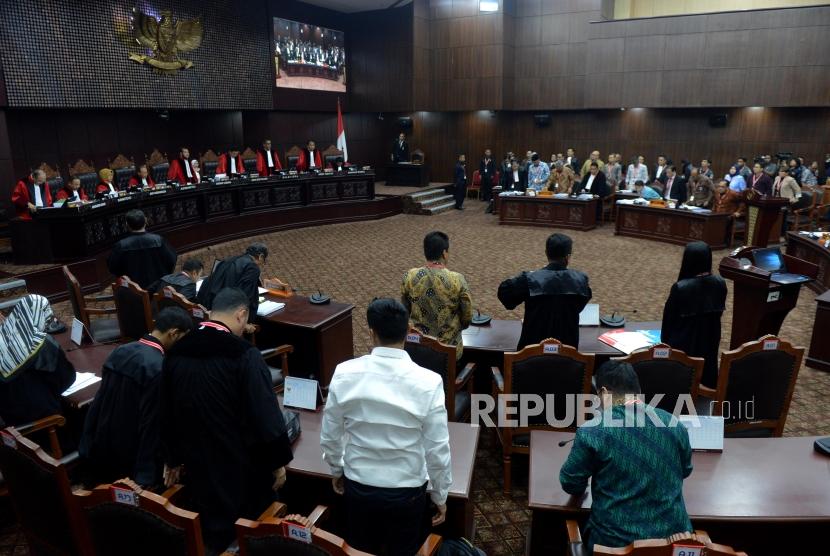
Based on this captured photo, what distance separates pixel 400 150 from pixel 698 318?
13336 millimetres

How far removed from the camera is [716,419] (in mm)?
2541

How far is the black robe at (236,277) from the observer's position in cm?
408

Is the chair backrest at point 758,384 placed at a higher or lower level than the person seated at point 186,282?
lower

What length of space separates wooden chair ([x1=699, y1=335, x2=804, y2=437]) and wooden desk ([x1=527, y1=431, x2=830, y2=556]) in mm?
483

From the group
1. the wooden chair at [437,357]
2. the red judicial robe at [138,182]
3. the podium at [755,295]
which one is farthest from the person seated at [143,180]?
the podium at [755,295]

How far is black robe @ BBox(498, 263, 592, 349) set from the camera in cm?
352

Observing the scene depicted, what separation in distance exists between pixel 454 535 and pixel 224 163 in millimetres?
10955

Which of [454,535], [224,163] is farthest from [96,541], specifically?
[224,163]

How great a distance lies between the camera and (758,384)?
3.13 metres

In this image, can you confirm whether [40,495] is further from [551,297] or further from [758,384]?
[758,384]

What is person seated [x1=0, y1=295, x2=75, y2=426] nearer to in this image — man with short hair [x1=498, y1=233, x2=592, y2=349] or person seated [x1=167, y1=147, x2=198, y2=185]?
man with short hair [x1=498, y1=233, x2=592, y2=349]

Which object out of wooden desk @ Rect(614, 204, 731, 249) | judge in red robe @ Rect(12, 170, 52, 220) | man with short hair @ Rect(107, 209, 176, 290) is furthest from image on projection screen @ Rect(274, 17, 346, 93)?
man with short hair @ Rect(107, 209, 176, 290)

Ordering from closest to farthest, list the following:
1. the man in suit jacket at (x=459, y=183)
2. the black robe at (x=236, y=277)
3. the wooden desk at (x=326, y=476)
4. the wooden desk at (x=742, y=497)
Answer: the wooden desk at (x=742, y=497) → the wooden desk at (x=326, y=476) → the black robe at (x=236, y=277) → the man in suit jacket at (x=459, y=183)

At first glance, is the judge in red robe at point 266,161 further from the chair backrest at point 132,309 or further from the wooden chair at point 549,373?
the wooden chair at point 549,373
